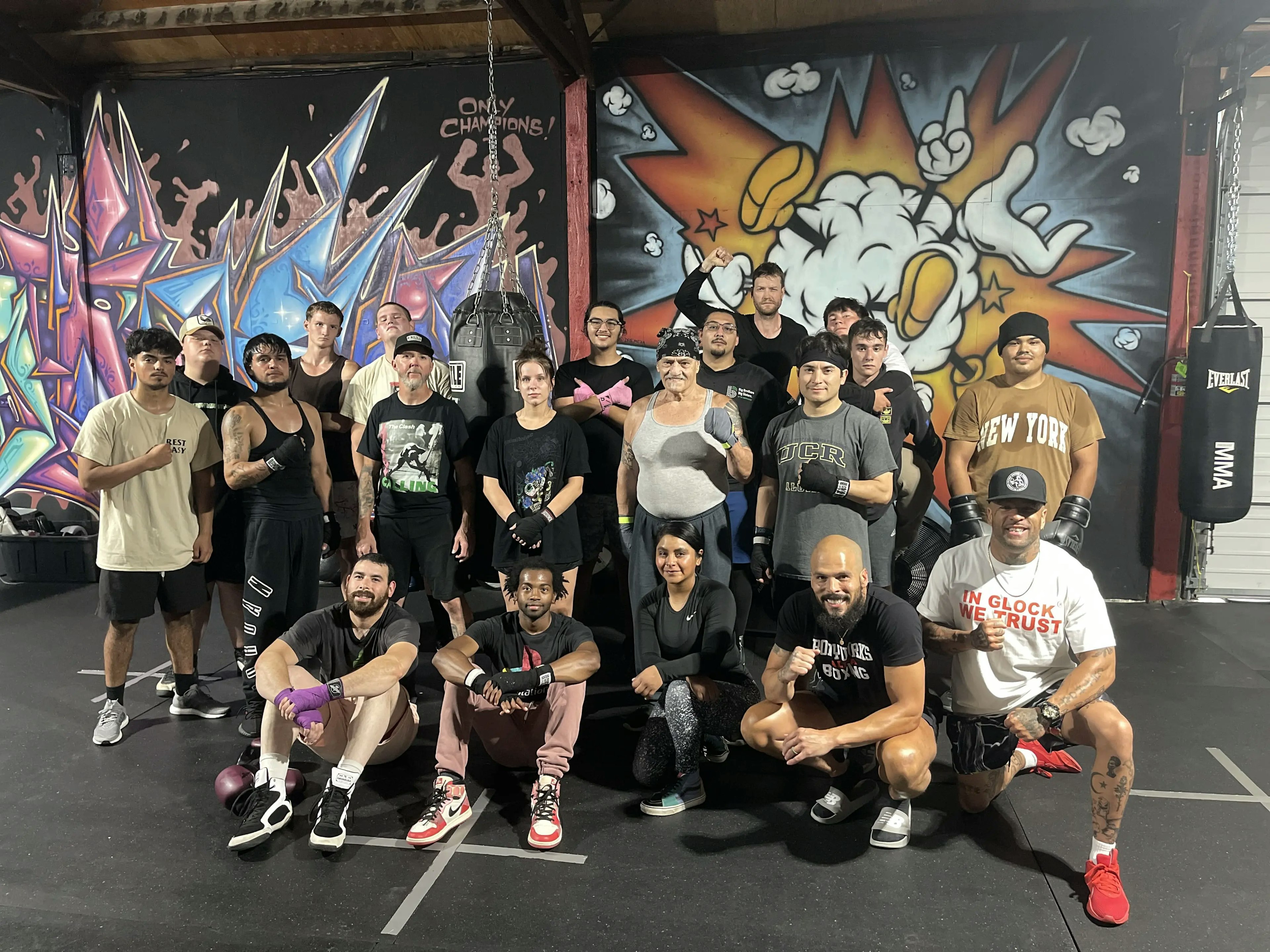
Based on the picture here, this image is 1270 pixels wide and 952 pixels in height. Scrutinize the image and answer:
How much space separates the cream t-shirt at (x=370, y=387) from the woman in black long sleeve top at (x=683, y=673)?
2.11 metres

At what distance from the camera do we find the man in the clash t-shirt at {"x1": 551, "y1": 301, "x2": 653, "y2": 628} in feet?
14.4

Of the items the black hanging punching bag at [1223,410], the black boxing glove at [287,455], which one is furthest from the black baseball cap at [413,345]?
the black hanging punching bag at [1223,410]

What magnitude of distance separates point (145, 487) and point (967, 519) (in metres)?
3.70

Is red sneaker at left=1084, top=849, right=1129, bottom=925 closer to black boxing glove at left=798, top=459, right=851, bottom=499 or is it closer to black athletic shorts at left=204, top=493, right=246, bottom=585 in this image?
black boxing glove at left=798, top=459, right=851, bottom=499

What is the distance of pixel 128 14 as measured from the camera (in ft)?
19.5

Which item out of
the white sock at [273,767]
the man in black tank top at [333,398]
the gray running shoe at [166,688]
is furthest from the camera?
the man in black tank top at [333,398]

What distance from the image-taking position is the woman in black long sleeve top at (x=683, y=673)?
314 cm

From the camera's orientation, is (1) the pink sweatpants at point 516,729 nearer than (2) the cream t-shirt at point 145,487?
Yes

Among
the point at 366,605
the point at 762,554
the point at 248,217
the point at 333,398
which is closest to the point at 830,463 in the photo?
the point at 762,554

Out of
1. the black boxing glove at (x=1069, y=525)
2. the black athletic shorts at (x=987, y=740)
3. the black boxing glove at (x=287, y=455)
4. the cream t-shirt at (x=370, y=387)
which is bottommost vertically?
the black athletic shorts at (x=987, y=740)

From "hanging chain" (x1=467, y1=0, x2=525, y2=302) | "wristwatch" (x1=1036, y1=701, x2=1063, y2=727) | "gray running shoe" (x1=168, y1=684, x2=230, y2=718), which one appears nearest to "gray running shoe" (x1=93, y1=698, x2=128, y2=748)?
"gray running shoe" (x1=168, y1=684, x2=230, y2=718)

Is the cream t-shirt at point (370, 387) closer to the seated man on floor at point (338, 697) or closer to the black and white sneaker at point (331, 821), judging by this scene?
the seated man on floor at point (338, 697)

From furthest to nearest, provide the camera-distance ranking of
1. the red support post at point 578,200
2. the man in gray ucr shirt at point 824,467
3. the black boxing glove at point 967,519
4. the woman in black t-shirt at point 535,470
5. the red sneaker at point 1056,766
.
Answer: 1. the red support post at point 578,200
2. the woman in black t-shirt at point 535,470
3. the black boxing glove at point 967,519
4. the man in gray ucr shirt at point 824,467
5. the red sneaker at point 1056,766

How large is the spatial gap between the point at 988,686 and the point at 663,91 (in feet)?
16.1
